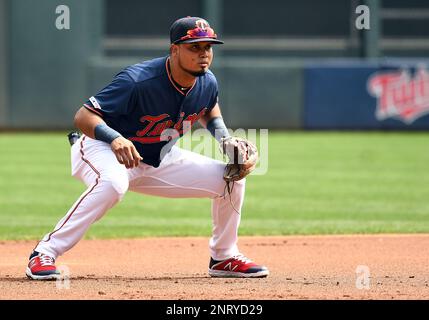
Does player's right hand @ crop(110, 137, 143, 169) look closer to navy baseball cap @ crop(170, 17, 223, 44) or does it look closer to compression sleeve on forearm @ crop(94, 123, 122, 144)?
compression sleeve on forearm @ crop(94, 123, 122, 144)

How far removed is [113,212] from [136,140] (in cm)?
404

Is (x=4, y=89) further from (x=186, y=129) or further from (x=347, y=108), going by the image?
(x=186, y=129)

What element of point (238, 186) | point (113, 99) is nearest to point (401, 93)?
point (238, 186)

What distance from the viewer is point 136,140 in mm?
5750

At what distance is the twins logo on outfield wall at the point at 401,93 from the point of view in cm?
1888

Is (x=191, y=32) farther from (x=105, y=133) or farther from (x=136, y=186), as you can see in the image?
(x=136, y=186)

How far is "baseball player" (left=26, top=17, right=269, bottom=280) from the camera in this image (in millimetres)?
5500

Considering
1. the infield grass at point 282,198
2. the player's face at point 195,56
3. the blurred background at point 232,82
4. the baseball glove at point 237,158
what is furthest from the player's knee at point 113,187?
the blurred background at point 232,82

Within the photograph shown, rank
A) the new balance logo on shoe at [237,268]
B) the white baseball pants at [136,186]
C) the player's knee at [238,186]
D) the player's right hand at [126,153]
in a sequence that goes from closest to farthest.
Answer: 1. the player's right hand at [126,153]
2. the white baseball pants at [136,186]
3. the player's knee at [238,186]
4. the new balance logo on shoe at [237,268]

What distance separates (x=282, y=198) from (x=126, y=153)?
5.26 m

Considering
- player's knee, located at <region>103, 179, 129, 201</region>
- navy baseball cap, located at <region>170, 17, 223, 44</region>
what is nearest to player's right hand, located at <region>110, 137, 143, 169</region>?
player's knee, located at <region>103, 179, 129, 201</region>

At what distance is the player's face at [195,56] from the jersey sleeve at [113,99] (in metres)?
0.33

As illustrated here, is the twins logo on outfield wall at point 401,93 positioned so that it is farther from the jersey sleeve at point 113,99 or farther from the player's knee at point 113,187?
the player's knee at point 113,187
